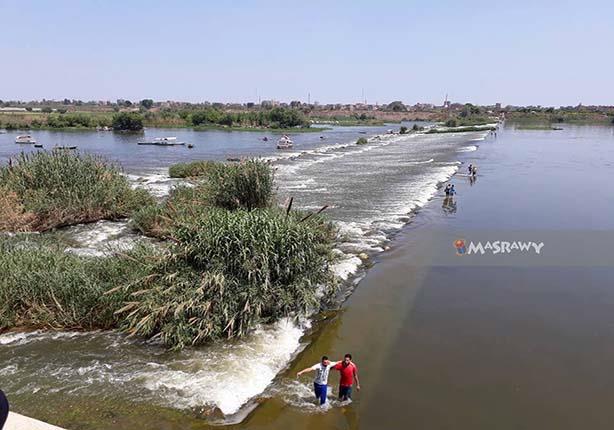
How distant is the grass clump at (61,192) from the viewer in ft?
74.2

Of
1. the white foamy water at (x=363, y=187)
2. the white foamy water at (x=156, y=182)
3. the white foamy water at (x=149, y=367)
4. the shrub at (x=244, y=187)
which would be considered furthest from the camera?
the white foamy water at (x=156, y=182)

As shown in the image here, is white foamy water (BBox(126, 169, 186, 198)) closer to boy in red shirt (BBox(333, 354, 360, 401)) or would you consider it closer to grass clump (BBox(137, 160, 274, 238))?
grass clump (BBox(137, 160, 274, 238))

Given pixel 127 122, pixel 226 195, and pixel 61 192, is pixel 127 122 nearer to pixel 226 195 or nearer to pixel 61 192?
pixel 61 192

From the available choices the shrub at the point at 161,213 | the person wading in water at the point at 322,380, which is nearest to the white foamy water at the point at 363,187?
the shrub at the point at 161,213

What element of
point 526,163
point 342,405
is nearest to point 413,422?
point 342,405

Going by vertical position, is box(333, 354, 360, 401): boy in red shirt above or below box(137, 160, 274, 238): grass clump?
below

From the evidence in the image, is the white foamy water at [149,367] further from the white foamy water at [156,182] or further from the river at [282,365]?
the white foamy water at [156,182]

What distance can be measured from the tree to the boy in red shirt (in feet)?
349

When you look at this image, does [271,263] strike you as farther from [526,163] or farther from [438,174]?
[526,163]

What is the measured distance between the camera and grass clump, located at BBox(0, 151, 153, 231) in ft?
74.2

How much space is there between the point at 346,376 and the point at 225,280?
4.19m

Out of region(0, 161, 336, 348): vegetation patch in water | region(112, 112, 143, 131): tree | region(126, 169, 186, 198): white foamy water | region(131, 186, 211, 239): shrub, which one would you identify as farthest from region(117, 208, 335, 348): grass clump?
region(112, 112, 143, 131): tree

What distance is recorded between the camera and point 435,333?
42.9 ft

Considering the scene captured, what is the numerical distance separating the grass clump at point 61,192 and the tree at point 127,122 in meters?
85.5
